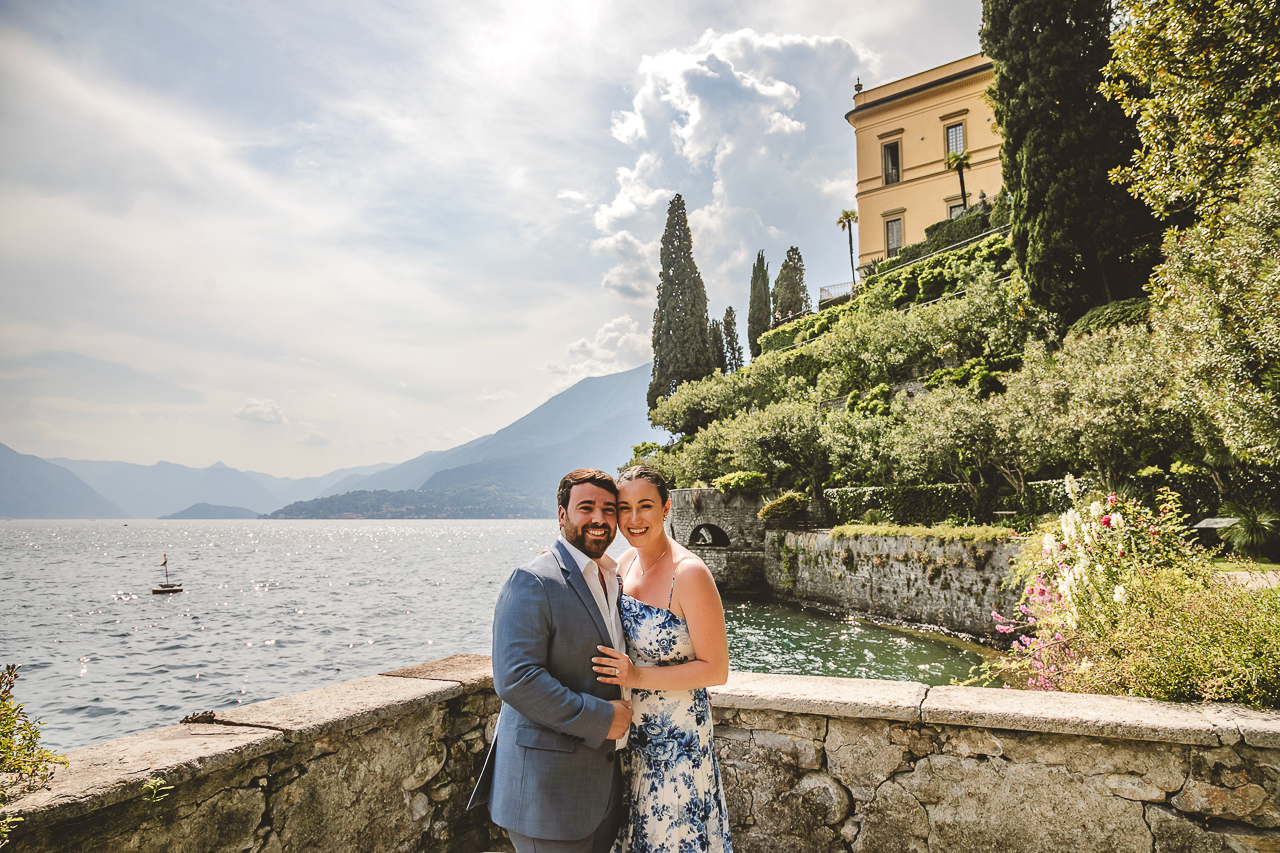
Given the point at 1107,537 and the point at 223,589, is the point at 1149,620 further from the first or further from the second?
the point at 223,589

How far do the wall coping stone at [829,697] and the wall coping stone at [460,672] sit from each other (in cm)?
127

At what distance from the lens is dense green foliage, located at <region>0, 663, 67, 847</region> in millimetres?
2035

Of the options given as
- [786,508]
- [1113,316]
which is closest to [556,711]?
[1113,316]

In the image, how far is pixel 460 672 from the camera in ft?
12.5

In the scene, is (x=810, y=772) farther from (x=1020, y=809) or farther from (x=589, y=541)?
(x=589, y=541)

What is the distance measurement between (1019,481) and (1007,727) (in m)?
19.1

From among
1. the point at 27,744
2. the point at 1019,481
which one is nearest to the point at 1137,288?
the point at 1019,481

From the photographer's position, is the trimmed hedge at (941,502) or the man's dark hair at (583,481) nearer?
the man's dark hair at (583,481)

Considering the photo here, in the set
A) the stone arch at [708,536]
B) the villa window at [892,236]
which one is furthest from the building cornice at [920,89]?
the stone arch at [708,536]

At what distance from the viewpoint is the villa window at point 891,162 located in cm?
4050

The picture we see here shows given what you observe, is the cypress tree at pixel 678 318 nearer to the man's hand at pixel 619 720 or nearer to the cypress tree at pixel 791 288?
the cypress tree at pixel 791 288

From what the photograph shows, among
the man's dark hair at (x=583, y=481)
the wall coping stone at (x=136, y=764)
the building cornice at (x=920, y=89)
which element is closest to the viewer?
the wall coping stone at (x=136, y=764)

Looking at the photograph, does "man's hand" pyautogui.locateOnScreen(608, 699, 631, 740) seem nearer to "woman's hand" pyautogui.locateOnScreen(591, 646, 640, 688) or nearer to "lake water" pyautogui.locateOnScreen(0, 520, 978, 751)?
"woman's hand" pyautogui.locateOnScreen(591, 646, 640, 688)

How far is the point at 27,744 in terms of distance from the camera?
2.12 metres
